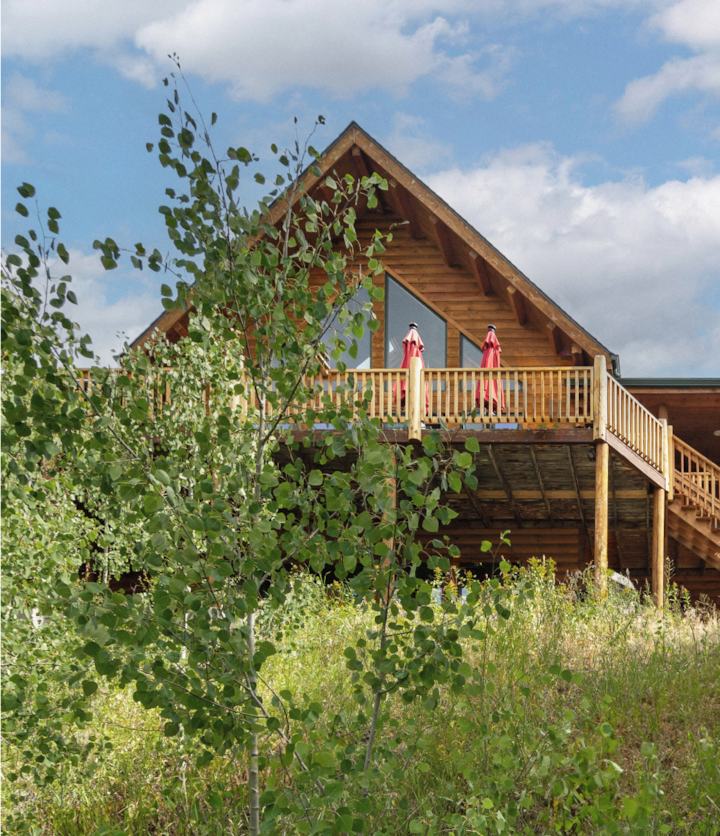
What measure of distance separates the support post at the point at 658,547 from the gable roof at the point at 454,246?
8.76ft

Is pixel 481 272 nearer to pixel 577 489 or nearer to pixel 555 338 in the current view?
pixel 555 338

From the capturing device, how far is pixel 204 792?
5.07m

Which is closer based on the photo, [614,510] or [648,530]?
[614,510]

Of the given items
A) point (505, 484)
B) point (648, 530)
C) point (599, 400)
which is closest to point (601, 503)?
point (599, 400)

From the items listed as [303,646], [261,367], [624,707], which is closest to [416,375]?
[303,646]

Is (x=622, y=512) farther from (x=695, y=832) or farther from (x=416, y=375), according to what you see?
(x=695, y=832)

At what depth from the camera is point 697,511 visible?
1501cm

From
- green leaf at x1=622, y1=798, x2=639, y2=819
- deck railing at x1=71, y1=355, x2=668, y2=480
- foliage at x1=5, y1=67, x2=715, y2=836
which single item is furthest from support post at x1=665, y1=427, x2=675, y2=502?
green leaf at x1=622, y1=798, x2=639, y2=819

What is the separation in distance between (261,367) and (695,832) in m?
3.36

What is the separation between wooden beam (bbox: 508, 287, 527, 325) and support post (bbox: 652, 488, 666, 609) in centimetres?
417

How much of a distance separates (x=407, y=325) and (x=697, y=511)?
6.60m

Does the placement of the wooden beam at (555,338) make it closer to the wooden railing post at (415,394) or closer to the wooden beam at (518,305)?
the wooden beam at (518,305)

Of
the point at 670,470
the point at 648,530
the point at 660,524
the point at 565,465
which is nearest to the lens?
the point at 660,524

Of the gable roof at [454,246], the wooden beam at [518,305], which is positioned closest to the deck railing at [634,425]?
the gable roof at [454,246]
